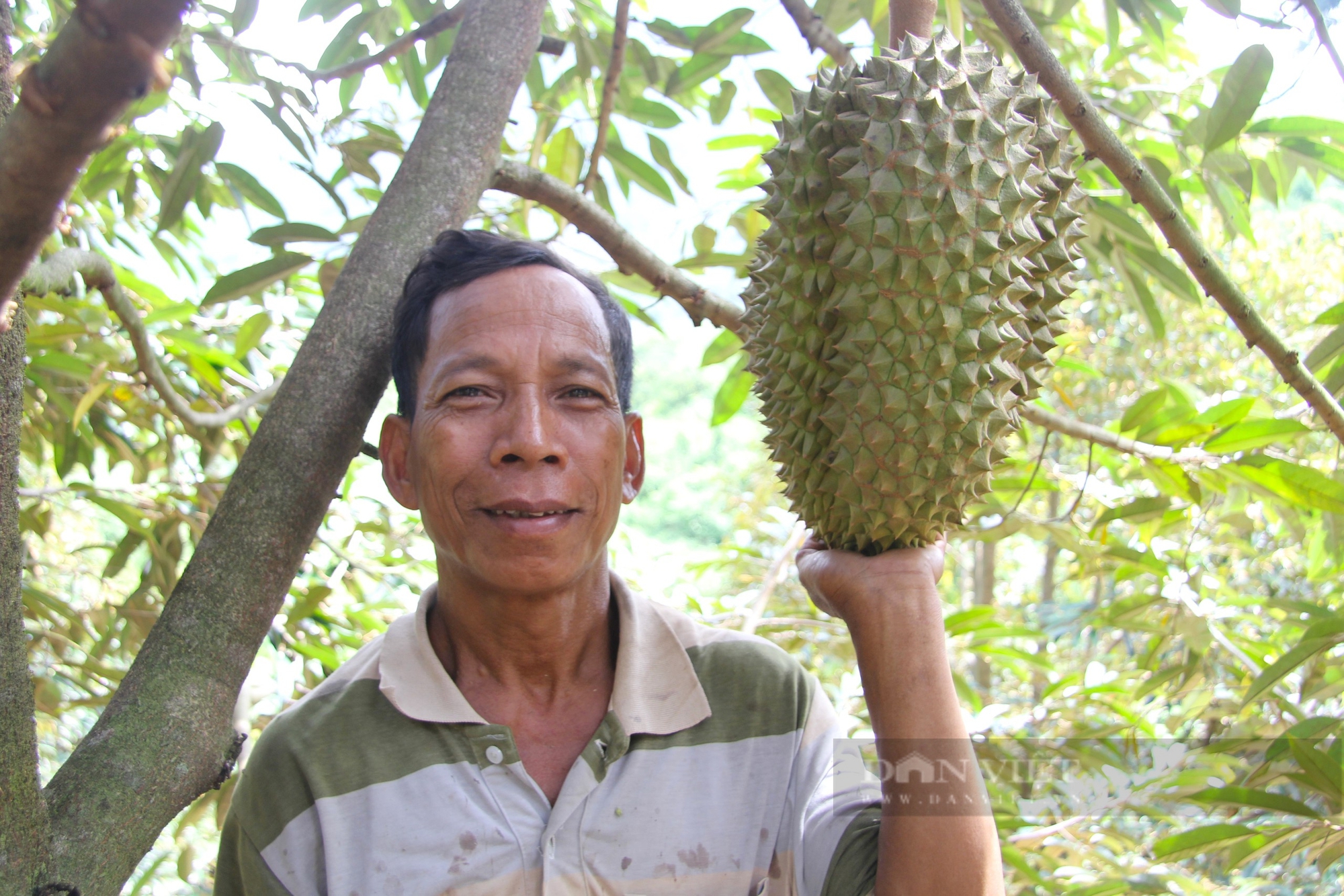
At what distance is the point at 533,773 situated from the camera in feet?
3.97

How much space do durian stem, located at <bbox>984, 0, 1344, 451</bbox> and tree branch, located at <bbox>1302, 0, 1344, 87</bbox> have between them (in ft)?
0.70

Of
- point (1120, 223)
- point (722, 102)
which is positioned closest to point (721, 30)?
point (722, 102)

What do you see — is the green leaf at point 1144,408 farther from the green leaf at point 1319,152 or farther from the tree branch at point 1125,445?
the green leaf at point 1319,152

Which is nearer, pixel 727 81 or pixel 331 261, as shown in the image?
pixel 331 261

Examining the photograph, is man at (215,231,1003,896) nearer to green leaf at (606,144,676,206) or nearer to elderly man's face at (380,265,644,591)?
elderly man's face at (380,265,644,591)

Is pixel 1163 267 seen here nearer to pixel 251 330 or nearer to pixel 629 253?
pixel 629 253

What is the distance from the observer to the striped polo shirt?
1.10 m

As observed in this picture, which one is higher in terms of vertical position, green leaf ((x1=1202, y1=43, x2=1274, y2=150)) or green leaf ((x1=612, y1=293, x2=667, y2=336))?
green leaf ((x1=612, y1=293, x2=667, y2=336))

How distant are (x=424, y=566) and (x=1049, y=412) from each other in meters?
1.41

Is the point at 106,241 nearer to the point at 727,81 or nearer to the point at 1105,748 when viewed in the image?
the point at 727,81

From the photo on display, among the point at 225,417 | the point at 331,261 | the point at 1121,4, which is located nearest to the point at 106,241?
the point at 331,261

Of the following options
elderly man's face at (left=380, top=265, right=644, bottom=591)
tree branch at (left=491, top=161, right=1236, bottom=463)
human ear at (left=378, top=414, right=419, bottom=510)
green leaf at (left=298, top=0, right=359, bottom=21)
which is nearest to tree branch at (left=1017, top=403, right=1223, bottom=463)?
tree branch at (left=491, top=161, right=1236, bottom=463)

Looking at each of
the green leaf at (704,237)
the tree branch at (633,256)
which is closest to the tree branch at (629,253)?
the tree branch at (633,256)

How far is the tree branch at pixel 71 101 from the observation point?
0.39 m
